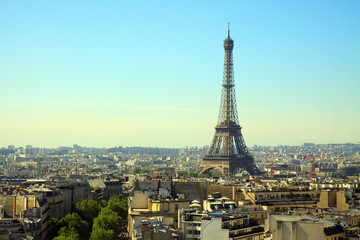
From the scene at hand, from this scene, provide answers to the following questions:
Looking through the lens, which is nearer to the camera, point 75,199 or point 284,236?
point 284,236

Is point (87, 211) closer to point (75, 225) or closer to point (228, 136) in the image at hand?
point (75, 225)

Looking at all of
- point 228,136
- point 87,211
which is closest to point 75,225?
point 87,211

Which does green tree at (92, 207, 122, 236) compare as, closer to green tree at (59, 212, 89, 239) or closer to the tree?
green tree at (59, 212, 89, 239)

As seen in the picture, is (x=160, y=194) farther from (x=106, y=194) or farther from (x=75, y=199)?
(x=106, y=194)

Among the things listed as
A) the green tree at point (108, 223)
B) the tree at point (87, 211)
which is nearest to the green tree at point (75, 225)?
the green tree at point (108, 223)

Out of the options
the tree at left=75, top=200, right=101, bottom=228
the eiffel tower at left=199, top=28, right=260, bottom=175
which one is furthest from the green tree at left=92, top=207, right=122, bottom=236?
the eiffel tower at left=199, top=28, right=260, bottom=175

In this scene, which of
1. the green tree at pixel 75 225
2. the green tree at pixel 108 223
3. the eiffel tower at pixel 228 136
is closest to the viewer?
the green tree at pixel 75 225

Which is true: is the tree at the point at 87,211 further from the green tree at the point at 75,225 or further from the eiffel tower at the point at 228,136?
the eiffel tower at the point at 228,136

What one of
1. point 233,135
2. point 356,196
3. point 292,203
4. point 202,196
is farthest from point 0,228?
point 233,135

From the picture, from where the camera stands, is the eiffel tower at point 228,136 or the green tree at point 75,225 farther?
the eiffel tower at point 228,136
